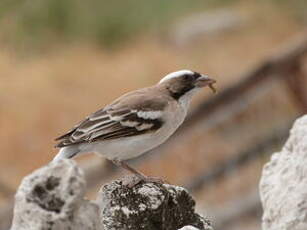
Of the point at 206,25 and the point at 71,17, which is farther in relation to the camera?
the point at 206,25

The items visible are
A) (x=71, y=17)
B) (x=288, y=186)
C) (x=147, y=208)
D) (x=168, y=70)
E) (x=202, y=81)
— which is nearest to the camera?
(x=147, y=208)

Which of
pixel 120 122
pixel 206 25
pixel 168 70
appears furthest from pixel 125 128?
pixel 206 25

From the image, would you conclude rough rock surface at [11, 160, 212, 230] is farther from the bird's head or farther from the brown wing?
the bird's head

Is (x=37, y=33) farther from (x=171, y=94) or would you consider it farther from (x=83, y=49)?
(x=83, y=49)

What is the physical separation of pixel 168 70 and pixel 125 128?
8.65 m

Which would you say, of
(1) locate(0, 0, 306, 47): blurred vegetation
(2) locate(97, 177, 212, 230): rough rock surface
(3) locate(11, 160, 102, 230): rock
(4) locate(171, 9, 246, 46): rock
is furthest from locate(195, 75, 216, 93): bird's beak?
(4) locate(171, 9, 246, 46): rock

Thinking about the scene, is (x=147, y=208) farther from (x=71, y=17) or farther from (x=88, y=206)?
(x=71, y=17)

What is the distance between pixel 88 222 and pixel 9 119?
9.05 metres

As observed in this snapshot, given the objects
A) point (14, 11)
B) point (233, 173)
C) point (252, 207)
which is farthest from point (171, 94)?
point (233, 173)

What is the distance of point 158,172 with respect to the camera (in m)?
9.62

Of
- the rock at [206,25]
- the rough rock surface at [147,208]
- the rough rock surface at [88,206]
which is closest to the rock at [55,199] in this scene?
the rough rock surface at [88,206]

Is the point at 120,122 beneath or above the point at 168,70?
beneath

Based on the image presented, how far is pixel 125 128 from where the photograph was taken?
12.0 feet

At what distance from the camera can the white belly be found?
3.64 metres
